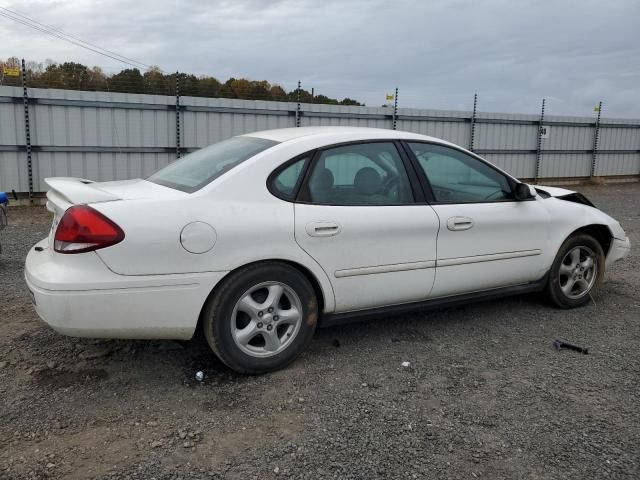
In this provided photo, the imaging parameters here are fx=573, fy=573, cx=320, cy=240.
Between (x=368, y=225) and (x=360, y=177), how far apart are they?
0.39 m

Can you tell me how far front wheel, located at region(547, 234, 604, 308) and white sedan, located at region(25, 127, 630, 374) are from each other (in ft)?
0.23

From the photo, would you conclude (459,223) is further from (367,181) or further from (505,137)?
(505,137)

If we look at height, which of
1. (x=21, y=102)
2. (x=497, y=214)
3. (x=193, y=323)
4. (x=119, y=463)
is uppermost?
(x=21, y=102)

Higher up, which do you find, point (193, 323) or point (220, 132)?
point (220, 132)

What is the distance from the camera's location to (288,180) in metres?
3.52

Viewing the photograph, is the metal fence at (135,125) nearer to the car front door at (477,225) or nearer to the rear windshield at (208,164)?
the rear windshield at (208,164)

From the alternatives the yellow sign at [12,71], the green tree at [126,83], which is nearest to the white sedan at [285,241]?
the yellow sign at [12,71]

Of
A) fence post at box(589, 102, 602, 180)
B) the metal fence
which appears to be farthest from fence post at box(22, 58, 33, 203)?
fence post at box(589, 102, 602, 180)

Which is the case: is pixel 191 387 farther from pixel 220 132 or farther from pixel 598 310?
pixel 220 132

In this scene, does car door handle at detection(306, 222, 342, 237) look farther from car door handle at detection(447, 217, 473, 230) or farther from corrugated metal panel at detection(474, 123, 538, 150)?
corrugated metal panel at detection(474, 123, 538, 150)

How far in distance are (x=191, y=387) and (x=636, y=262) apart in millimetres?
5633

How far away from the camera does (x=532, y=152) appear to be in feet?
55.4

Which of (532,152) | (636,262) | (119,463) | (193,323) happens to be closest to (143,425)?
(119,463)

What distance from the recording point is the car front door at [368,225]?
352cm
